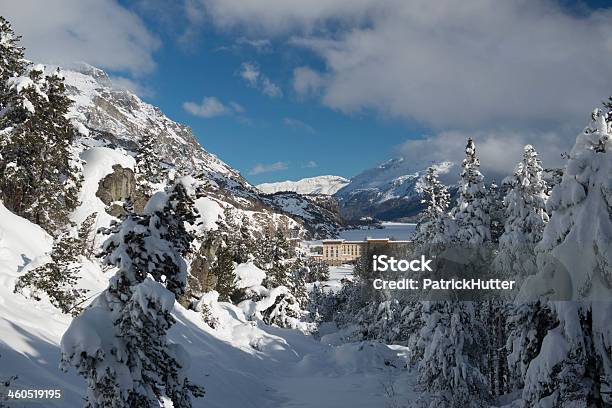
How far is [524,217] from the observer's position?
69.6 feet

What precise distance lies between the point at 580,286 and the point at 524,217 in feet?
44.5

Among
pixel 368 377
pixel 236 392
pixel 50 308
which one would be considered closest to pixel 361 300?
pixel 368 377

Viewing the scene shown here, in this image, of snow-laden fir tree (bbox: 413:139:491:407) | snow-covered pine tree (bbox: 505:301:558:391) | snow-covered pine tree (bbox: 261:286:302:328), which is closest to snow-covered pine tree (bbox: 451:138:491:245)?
snow-laden fir tree (bbox: 413:139:491:407)

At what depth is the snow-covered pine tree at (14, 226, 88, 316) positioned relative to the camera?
15914mm

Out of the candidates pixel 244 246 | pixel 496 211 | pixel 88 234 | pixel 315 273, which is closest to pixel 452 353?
pixel 496 211

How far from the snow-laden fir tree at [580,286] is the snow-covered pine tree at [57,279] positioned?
1506 cm

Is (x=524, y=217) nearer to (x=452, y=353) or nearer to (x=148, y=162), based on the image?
(x=452, y=353)

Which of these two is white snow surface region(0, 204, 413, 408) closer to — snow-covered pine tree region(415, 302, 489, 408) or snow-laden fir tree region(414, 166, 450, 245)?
snow-covered pine tree region(415, 302, 489, 408)

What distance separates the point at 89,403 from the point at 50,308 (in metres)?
10.3

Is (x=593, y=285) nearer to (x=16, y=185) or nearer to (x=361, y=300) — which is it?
(x=16, y=185)

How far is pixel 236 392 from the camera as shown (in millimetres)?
20359

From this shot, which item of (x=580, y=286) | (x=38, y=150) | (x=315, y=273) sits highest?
(x=38, y=150)

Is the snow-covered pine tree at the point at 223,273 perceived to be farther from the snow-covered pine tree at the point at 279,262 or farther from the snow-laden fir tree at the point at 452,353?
the snow-laden fir tree at the point at 452,353

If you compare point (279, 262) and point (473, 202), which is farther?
point (279, 262)
